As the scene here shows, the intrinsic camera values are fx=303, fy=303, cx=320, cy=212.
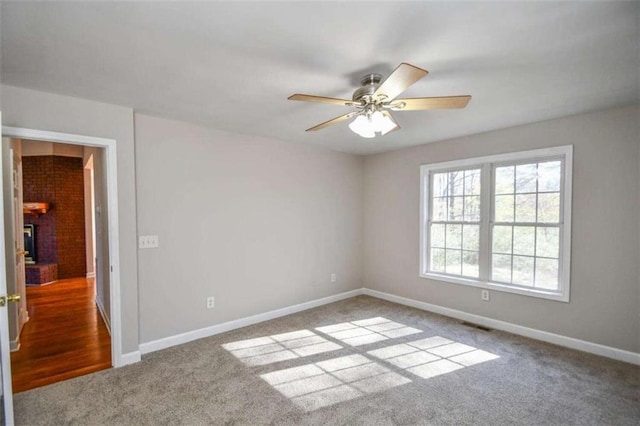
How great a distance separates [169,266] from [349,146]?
2.90 metres

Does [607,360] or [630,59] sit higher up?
[630,59]

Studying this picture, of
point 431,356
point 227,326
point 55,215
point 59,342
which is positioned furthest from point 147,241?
point 55,215

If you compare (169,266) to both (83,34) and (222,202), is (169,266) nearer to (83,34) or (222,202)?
(222,202)

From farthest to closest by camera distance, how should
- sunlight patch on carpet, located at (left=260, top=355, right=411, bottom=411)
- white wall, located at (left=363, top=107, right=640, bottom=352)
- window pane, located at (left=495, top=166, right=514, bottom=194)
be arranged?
1. window pane, located at (left=495, top=166, right=514, bottom=194)
2. white wall, located at (left=363, top=107, right=640, bottom=352)
3. sunlight patch on carpet, located at (left=260, top=355, right=411, bottom=411)

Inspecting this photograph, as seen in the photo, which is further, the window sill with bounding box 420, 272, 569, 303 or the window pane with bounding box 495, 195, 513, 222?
the window pane with bounding box 495, 195, 513, 222

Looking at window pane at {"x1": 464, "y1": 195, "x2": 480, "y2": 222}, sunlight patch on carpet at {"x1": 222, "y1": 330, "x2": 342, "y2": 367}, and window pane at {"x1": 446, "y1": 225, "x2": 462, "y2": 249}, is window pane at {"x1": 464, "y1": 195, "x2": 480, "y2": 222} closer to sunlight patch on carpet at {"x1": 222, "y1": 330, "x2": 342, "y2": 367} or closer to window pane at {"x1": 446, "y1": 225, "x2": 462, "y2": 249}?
window pane at {"x1": 446, "y1": 225, "x2": 462, "y2": 249}

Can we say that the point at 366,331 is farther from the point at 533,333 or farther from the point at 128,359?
the point at 128,359

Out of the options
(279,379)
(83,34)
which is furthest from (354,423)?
(83,34)

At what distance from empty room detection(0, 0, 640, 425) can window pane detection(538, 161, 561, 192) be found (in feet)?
0.07

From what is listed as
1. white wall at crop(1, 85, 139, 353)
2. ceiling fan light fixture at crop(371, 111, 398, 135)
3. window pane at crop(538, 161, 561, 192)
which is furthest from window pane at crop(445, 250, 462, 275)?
white wall at crop(1, 85, 139, 353)

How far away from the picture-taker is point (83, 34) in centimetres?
169

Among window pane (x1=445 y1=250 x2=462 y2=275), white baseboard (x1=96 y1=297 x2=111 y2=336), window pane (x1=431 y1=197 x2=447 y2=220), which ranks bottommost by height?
white baseboard (x1=96 y1=297 x2=111 y2=336)

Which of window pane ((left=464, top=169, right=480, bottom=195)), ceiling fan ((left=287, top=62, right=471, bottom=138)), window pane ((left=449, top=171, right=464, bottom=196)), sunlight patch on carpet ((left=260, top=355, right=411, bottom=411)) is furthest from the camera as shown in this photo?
window pane ((left=449, top=171, right=464, bottom=196))

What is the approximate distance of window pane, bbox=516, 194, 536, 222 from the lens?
3514mm
